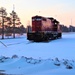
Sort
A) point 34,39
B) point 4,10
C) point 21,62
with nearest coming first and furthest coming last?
point 21,62, point 34,39, point 4,10

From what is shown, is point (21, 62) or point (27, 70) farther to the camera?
point (21, 62)

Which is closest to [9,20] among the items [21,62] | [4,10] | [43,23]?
[4,10]

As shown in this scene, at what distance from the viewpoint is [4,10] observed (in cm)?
6756

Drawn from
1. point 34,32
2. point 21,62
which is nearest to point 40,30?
point 34,32

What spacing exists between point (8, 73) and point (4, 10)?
58.9m

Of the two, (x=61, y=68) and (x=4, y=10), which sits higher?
(x=4, y=10)

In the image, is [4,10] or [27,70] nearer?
[27,70]

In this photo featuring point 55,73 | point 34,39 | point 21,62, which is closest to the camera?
point 55,73

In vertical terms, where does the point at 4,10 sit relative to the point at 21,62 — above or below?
above

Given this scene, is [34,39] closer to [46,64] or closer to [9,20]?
[46,64]

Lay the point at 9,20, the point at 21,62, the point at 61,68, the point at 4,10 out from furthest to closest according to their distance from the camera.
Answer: the point at 9,20
the point at 4,10
the point at 21,62
the point at 61,68

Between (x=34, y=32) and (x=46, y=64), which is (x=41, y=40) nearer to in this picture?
(x=34, y=32)

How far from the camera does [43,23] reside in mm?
40375

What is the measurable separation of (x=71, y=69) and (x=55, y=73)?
0.89 meters
